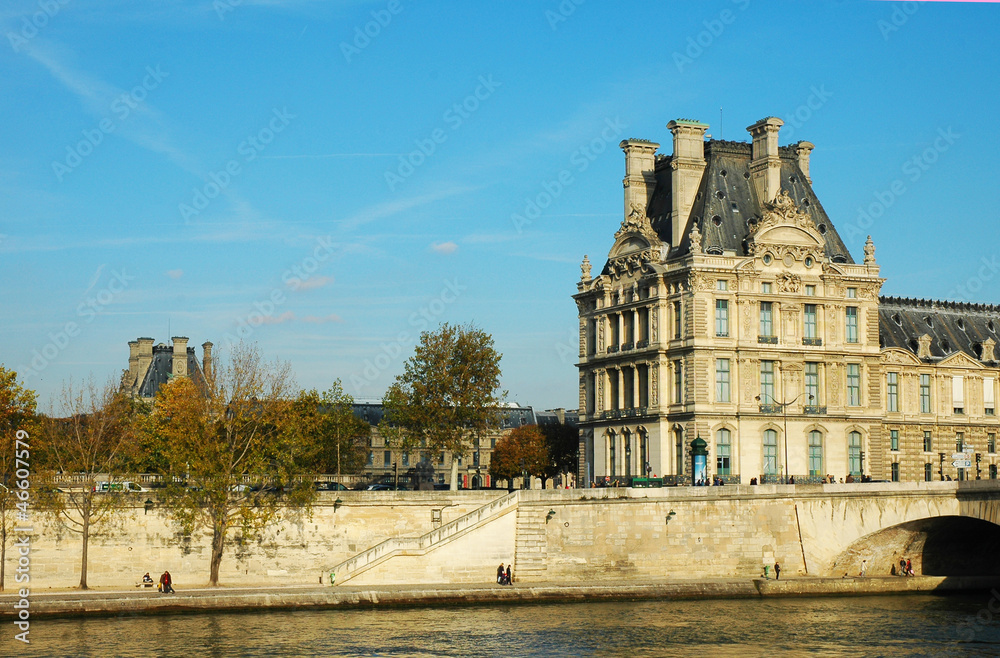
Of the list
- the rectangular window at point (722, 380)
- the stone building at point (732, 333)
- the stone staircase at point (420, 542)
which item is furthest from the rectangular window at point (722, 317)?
the stone staircase at point (420, 542)

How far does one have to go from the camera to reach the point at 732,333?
269 ft

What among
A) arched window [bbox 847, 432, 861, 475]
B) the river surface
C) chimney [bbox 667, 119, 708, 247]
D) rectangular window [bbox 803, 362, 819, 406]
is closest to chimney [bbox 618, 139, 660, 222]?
chimney [bbox 667, 119, 708, 247]

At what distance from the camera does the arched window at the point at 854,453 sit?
84.6 metres

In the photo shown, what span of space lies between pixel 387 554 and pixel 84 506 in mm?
13566

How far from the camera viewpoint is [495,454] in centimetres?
10819

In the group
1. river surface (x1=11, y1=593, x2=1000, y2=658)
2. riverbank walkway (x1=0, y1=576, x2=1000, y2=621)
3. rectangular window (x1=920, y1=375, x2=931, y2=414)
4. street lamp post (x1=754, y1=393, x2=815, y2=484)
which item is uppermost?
rectangular window (x1=920, y1=375, x2=931, y2=414)

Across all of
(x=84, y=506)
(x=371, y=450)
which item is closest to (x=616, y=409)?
(x=84, y=506)

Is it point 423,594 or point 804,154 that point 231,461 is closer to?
point 423,594

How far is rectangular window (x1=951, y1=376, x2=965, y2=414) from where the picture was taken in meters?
95.6

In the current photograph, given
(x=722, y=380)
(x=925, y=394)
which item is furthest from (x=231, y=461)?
(x=925, y=394)

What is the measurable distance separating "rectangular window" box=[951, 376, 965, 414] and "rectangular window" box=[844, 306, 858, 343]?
1355 cm

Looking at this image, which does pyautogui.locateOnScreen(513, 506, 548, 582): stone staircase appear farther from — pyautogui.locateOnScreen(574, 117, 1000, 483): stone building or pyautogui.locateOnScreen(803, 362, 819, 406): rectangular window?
pyautogui.locateOnScreen(803, 362, 819, 406): rectangular window

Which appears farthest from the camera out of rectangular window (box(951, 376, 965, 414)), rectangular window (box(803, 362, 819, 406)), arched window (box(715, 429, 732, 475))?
rectangular window (box(951, 376, 965, 414))

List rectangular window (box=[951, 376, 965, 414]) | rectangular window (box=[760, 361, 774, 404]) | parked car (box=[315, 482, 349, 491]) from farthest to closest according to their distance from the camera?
rectangular window (box=[951, 376, 965, 414]) < rectangular window (box=[760, 361, 774, 404]) < parked car (box=[315, 482, 349, 491])
